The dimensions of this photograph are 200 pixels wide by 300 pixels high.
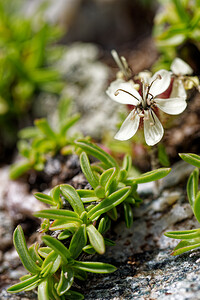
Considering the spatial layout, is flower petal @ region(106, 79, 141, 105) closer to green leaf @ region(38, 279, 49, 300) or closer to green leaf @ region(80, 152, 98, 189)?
green leaf @ region(80, 152, 98, 189)

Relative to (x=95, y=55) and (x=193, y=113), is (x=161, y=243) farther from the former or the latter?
(x=95, y=55)

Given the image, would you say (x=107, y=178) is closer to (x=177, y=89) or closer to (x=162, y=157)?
(x=162, y=157)

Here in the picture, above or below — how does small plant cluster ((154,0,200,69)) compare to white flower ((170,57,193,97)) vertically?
above

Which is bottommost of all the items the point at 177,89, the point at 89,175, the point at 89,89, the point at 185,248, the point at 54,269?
the point at 185,248

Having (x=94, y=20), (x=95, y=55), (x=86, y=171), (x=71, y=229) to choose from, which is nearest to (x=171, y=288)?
(x=71, y=229)

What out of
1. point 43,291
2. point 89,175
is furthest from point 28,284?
point 89,175

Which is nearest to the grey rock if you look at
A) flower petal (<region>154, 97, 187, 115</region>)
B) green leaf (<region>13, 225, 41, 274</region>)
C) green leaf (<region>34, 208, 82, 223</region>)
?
flower petal (<region>154, 97, 187, 115</region>)

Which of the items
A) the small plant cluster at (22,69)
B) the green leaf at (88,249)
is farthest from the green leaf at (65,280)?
the small plant cluster at (22,69)
